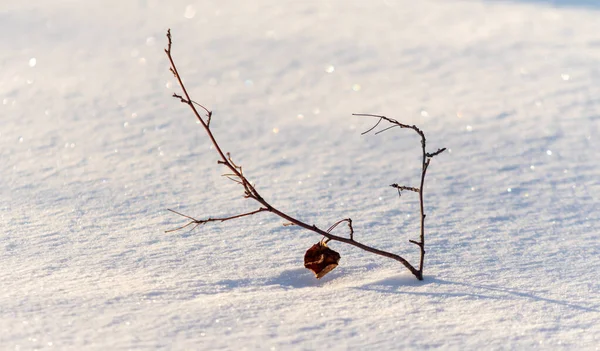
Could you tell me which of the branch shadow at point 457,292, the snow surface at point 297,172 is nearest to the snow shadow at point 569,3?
the snow surface at point 297,172

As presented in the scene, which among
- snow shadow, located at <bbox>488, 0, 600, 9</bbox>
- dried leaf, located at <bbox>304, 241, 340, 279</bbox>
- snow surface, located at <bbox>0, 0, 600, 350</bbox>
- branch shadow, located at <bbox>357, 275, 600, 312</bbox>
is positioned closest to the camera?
snow surface, located at <bbox>0, 0, 600, 350</bbox>

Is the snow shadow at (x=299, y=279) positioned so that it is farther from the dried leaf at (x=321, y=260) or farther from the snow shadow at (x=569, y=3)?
the snow shadow at (x=569, y=3)

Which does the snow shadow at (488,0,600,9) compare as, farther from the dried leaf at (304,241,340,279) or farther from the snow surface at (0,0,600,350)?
the dried leaf at (304,241,340,279)

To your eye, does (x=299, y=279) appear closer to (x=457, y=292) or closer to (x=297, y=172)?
(x=457, y=292)

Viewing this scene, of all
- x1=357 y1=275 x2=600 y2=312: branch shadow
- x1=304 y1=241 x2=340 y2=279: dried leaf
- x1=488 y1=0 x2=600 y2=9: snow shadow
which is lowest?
x1=488 y1=0 x2=600 y2=9: snow shadow

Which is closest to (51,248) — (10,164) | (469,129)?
(10,164)

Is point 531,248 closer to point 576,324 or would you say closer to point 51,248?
point 576,324

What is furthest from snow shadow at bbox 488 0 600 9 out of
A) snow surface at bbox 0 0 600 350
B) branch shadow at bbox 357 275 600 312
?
branch shadow at bbox 357 275 600 312

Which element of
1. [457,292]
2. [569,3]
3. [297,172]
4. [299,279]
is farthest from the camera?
[569,3]

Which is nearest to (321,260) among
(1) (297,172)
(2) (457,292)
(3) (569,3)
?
(2) (457,292)
